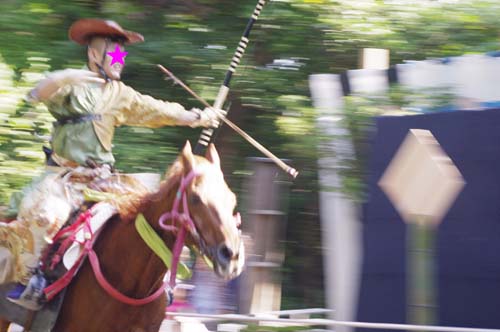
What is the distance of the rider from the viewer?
585cm

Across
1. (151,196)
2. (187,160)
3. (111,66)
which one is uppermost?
(111,66)

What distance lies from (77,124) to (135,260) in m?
0.98

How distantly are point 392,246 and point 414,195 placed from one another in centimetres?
216

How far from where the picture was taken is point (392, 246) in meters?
7.89

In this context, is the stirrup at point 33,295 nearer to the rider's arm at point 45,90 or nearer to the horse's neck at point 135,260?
the horse's neck at point 135,260

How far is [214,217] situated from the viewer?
16.7 feet

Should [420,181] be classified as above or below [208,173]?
above

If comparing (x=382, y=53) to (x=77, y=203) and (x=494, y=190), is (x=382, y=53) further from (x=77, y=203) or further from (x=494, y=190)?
(x=77, y=203)

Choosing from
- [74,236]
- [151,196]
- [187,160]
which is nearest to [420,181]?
[187,160]

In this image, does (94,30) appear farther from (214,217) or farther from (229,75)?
(214,217)

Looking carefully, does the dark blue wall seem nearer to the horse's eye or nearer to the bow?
the bow

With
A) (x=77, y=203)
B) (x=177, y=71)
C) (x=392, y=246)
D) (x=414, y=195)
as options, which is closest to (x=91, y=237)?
(x=77, y=203)

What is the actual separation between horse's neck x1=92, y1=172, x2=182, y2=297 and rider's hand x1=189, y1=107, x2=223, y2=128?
0.50 m

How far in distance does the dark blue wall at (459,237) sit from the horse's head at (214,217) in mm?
2804
